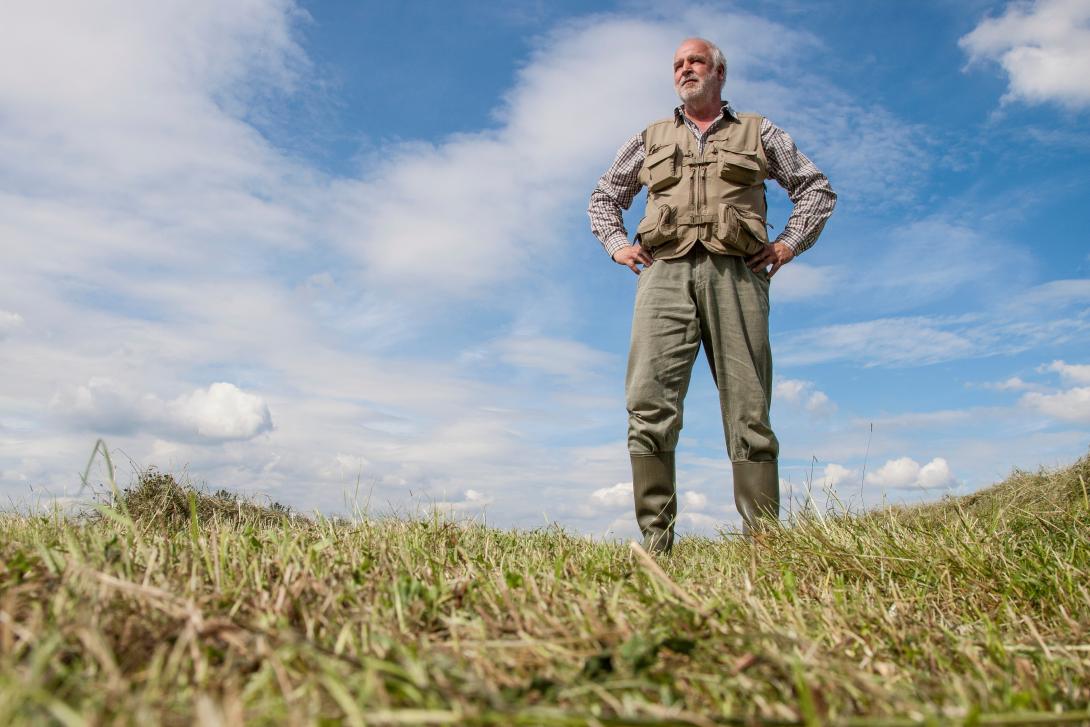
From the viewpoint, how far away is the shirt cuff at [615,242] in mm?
5422

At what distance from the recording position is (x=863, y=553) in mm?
3084

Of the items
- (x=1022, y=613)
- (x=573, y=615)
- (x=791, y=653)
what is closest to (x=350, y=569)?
(x=573, y=615)

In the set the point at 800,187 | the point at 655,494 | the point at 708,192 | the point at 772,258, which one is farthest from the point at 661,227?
the point at 655,494

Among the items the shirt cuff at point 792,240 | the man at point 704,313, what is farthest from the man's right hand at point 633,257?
the shirt cuff at point 792,240

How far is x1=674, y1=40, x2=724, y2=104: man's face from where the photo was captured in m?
5.25

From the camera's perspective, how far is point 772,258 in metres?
5.08

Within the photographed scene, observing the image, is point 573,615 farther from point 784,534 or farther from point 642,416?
point 642,416

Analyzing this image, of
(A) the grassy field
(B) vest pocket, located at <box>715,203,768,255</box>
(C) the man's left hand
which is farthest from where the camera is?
→ (C) the man's left hand

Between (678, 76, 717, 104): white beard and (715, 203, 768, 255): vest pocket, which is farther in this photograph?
(678, 76, 717, 104): white beard

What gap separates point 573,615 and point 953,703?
74cm

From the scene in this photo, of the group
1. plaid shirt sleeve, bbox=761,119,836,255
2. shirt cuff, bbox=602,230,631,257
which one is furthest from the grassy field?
shirt cuff, bbox=602,230,631,257

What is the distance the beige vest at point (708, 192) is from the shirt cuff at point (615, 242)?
8.1 inches

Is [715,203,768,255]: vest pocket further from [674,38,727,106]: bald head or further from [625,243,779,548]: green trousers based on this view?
[674,38,727,106]: bald head

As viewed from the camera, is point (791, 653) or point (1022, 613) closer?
point (791, 653)
